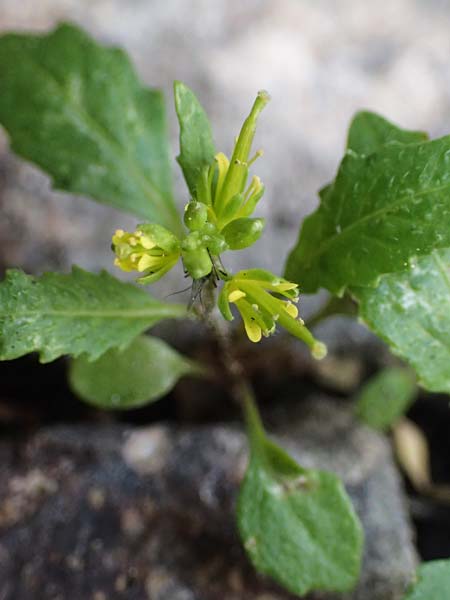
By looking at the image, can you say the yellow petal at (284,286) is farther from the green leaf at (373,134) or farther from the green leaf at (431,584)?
the green leaf at (431,584)

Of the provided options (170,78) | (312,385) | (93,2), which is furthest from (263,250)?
(93,2)

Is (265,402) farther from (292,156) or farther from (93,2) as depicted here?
(93,2)

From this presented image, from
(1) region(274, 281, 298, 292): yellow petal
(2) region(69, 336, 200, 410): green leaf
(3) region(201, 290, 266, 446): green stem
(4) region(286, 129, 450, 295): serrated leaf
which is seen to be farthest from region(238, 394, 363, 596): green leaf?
(1) region(274, 281, 298, 292): yellow petal

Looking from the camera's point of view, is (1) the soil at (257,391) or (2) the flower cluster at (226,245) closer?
(2) the flower cluster at (226,245)

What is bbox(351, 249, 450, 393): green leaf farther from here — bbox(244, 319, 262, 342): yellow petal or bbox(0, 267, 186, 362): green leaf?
bbox(0, 267, 186, 362): green leaf

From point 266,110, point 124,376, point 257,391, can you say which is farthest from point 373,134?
point 257,391

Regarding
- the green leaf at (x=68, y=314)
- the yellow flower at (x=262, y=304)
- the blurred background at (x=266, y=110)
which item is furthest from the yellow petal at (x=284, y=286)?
the blurred background at (x=266, y=110)

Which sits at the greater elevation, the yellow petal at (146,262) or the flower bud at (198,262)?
the flower bud at (198,262)
